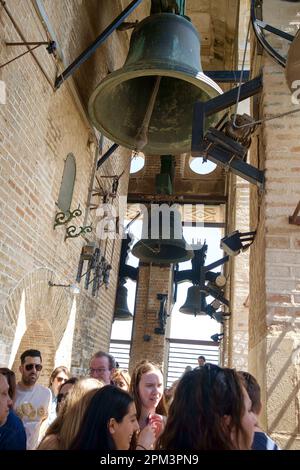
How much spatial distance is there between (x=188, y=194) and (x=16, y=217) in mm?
7305

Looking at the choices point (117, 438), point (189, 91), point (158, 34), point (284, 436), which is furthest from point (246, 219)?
point (117, 438)

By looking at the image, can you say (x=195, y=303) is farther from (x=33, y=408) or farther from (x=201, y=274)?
(x=33, y=408)

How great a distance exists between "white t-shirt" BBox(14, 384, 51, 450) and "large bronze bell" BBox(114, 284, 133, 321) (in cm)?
488

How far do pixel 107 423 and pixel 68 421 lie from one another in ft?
0.53

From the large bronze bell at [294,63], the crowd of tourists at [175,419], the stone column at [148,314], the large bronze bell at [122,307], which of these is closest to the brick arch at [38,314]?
the crowd of tourists at [175,419]

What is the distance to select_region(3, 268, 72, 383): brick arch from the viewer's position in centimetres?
390

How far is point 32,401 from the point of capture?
324 cm

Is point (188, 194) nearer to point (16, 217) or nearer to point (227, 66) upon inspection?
point (227, 66)

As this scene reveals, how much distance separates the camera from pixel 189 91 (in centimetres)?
464

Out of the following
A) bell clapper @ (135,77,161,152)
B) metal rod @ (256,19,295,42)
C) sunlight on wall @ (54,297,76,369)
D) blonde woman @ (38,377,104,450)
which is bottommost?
blonde woman @ (38,377,104,450)

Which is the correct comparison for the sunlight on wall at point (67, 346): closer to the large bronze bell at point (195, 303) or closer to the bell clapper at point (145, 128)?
the bell clapper at point (145, 128)

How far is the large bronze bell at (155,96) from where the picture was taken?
4004 millimetres

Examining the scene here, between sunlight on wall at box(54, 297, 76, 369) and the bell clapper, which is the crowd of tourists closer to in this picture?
the bell clapper

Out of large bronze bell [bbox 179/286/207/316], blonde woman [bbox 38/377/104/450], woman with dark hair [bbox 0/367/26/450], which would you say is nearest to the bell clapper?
woman with dark hair [bbox 0/367/26/450]
